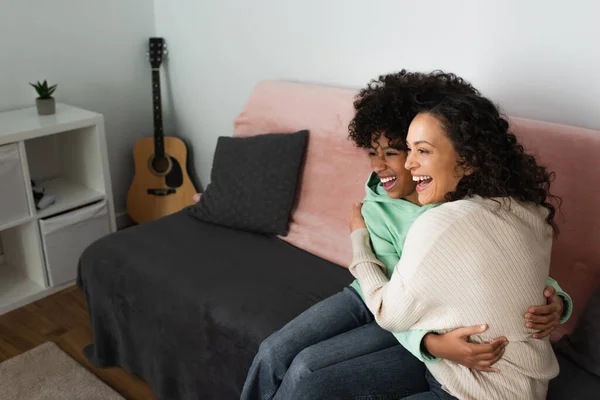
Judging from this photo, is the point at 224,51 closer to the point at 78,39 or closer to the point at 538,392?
the point at 78,39

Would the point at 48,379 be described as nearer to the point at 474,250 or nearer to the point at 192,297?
the point at 192,297

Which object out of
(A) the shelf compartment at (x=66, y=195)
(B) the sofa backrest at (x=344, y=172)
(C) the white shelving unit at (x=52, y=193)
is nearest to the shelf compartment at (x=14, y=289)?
(C) the white shelving unit at (x=52, y=193)

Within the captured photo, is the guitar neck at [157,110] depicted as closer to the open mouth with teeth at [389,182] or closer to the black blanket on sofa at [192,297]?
the black blanket on sofa at [192,297]

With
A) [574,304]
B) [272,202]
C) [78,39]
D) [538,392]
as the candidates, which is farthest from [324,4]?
[538,392]

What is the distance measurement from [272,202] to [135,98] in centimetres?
124

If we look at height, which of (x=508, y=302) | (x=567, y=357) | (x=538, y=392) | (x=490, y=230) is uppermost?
(x=490, y=230)

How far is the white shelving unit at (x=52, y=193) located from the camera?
2.18 meters

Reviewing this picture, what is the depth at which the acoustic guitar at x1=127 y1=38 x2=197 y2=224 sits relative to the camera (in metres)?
2.81

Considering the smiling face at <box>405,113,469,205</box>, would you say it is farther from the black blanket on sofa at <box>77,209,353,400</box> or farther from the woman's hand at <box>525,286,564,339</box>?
the black blanket on sofa at <box>77,209,353,400</box>

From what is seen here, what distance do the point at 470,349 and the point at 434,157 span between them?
0.37 meters

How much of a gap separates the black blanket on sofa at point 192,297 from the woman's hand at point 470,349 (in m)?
0.54

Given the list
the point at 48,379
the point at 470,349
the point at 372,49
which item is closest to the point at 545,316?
the point at 470,349

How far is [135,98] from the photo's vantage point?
9.34 feet

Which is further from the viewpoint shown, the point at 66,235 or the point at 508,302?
the point at 66,235
